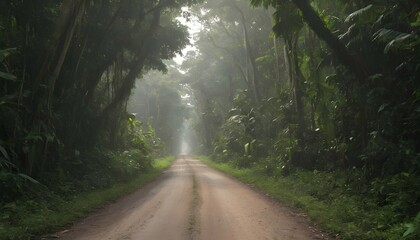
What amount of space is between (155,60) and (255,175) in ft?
26.7

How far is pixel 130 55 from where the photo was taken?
2052 centimetres

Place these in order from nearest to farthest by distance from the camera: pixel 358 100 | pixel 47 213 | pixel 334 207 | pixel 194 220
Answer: pixel 194 220
pixel 47 213
pixel 334 207
pixel 358 100

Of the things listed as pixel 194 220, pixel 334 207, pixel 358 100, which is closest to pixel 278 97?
pixel 358 100

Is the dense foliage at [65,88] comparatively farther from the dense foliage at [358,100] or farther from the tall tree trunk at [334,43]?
the tall tree trunk at [334,43]

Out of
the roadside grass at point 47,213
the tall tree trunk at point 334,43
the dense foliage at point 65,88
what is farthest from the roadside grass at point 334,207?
the dense foliage at point 65,88

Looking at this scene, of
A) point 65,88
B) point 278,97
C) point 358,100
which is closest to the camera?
point 358,100

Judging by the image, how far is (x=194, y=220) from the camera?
8477 mm

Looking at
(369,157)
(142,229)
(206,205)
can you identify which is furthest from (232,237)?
(369,157)

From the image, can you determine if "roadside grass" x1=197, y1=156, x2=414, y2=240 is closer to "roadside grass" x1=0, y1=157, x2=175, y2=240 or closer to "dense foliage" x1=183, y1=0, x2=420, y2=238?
"dense foliage" x1=183, y1=0, x2=420, y2=238

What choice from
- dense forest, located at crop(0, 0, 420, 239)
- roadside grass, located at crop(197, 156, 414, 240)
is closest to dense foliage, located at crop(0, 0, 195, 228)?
dense forest, located at crop(0, 0, 420, 239)

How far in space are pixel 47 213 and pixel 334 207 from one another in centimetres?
658

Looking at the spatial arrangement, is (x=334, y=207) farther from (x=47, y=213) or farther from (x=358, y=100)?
(x=47, y=213)

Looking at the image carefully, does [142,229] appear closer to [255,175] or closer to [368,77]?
[368,77]

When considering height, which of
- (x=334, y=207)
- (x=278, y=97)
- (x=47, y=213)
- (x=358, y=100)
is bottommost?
(x=334, y=207)
